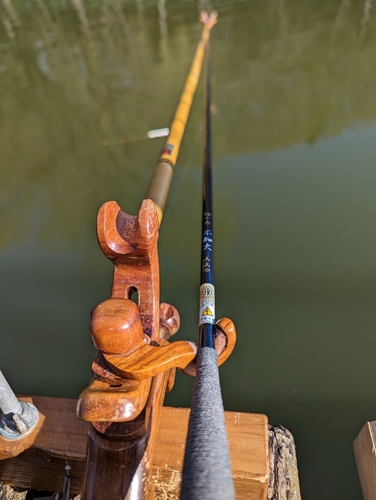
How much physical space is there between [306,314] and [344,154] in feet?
6.78

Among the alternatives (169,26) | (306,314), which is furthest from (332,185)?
(169,26)

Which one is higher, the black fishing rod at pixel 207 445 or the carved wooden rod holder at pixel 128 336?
the carved wooden rod holder at pixel 128 336

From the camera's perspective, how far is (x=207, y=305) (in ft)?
3.07

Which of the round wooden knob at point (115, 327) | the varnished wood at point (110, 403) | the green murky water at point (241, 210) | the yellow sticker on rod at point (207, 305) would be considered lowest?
the varnished wood at point (110, 403)

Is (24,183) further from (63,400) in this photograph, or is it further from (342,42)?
(342,42)

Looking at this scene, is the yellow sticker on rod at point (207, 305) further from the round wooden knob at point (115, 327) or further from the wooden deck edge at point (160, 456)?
the wooden deck edge at point (160, 456)

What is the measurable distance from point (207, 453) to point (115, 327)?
0.31 m

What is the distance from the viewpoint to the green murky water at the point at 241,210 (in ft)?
6.88

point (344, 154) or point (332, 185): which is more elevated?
point (344, 154)

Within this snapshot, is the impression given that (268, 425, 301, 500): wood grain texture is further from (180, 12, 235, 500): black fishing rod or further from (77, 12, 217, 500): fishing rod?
(180, 12, 235, 500): black fishing rod

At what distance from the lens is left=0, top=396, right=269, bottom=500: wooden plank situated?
98 centimetres

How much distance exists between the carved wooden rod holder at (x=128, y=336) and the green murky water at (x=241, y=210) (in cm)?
134

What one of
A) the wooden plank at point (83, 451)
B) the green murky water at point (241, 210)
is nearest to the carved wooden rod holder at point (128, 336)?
the wooden plank at point (83, 451)

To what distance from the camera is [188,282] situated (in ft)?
8.73
